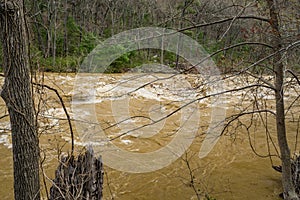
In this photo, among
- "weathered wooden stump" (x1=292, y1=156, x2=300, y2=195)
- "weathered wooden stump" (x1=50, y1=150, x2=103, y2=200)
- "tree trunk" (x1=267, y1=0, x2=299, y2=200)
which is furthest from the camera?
"weathered wooden stump" (x1=292, y1=156, x2=300, y2=195)

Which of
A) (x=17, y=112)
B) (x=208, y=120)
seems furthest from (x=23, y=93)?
(x=208, y=120)

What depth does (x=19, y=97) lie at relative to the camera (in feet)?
6.55

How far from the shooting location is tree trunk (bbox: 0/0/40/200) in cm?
187

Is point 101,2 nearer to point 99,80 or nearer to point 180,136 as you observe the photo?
point 99,80

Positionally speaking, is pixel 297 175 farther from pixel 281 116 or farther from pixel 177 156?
pixel 177 156

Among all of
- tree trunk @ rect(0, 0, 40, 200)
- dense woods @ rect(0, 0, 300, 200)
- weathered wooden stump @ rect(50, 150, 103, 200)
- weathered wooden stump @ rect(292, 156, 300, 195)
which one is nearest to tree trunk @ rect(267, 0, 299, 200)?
dense woods @ rect(0, 0, 300, 200)

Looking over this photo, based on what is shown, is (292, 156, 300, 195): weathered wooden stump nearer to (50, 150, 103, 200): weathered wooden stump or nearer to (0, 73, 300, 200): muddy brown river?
(0, 73, 300, 200): muddy brown river

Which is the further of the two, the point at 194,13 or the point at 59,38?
the point at 59,38

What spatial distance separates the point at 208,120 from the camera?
7.89 m

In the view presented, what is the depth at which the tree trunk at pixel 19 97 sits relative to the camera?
1.87 m

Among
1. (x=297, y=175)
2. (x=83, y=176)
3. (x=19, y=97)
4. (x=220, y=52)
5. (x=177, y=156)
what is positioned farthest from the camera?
(x=177, y=156)

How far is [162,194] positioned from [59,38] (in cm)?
1539

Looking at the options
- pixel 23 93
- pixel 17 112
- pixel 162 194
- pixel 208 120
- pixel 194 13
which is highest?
pixel 194 13

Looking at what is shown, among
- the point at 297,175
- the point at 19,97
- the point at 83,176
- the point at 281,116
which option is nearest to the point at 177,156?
the point at 297,175
